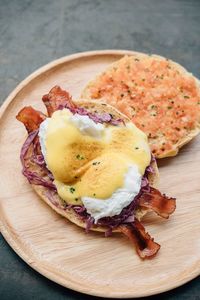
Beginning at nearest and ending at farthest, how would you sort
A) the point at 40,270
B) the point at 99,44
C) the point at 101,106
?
1. the point at 40,270
2. the point at 101,106
3. the point at 99,44

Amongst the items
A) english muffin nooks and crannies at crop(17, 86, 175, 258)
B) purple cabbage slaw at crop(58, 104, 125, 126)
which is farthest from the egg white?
purple cabbage slaw at crop(58, 104, 125, 126)

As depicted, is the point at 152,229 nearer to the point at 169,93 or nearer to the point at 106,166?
the point at 106,166

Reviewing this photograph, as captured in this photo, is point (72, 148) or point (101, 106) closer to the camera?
point (72, 148)

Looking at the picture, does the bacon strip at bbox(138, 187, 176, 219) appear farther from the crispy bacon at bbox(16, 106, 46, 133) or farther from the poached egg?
the crispy bacon at bbox(16, 106, 46, 133)

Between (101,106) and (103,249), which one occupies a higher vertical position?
(101,106)

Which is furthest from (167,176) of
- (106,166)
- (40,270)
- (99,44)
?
(99,44)

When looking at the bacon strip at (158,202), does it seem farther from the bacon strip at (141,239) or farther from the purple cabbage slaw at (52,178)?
the bacon strip at (141,239)

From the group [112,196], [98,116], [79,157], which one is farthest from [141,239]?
[98,116]
